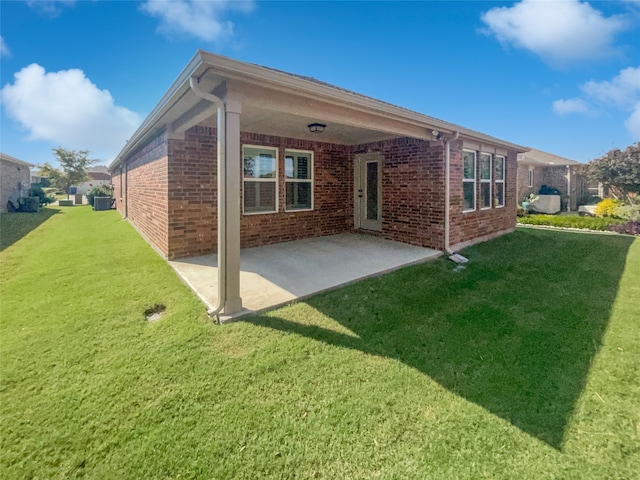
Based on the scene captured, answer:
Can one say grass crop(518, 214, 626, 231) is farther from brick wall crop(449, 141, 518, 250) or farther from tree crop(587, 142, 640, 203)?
tree crop(587, 142, 640, 203)

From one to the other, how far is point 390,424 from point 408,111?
17.0 feet

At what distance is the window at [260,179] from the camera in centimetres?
767

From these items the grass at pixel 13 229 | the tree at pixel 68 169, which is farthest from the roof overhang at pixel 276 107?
the tree at pixel 68 169

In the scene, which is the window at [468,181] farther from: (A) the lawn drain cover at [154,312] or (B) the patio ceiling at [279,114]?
(A) the lawn drain cover at [154,312]

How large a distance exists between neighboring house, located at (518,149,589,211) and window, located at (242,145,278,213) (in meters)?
16.4

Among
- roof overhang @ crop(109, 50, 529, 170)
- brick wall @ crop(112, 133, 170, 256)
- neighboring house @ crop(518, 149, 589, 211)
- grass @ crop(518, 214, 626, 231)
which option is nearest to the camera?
roof overhang @ crop(109, 50, 529, 170)

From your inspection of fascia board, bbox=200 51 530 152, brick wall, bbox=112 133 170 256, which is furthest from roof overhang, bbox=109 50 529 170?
brick wall, bbox=112 133 170 256

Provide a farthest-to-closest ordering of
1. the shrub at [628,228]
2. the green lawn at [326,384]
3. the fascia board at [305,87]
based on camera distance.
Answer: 1. the shrub at [628,228]
2. the fascia board at [305,87]
3. the green lawn at [326,384]

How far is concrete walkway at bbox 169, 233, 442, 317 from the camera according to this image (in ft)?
15.3

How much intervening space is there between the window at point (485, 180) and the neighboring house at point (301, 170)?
0.05m

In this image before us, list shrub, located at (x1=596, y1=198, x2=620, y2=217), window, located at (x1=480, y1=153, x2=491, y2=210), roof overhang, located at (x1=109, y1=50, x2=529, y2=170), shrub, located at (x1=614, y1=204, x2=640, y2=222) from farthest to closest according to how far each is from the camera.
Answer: shrub, located at (x1=596, y1=198, x2=620, y2=217) < shrub, located at (x1=614, y1=204, x2=640, y2=222) < window, located at (x1=480, y1=153, x2=491, y2=210) < roof overhang, located at (x1=109, y1=50, x2=529, y2=170)

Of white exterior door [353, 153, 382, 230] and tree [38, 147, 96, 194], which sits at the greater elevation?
tree [38, 147, 96, 194]

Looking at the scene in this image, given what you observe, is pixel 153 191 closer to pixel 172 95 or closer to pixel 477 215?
pixel 172 95

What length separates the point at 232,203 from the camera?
12.7 feet
